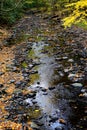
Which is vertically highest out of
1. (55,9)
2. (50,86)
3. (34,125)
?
(34,125)

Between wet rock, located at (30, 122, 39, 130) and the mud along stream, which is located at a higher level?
wet rock, located at (30, 122, 39, 130)

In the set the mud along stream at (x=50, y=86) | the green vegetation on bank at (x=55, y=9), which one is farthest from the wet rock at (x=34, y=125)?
the green vegetation on bank at (x=55, y=9)

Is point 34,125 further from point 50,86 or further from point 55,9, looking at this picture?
point 55,9

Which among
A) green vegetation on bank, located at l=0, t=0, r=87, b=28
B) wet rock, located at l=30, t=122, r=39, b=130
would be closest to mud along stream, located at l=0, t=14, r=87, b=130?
wet rock, located at l=30, t=122, r=39, b=130

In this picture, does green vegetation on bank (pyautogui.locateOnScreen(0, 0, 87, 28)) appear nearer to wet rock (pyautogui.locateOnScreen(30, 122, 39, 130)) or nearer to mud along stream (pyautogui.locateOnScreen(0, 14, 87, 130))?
mud along stream (pyautogui.locateOnScreen(0, 14, 87, 130))

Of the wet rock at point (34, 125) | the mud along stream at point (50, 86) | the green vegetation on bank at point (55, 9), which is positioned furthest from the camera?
the green vegetation on bank at point (55, 9)

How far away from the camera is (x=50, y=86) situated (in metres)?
9.57

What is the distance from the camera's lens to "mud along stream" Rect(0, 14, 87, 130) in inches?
289

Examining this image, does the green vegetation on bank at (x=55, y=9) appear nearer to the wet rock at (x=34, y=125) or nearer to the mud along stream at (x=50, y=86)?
the mud along stream at (x=50, y=86)

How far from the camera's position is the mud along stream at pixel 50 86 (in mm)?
7340

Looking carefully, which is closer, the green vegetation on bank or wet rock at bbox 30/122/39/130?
wet rock at bbox 30/122/39/130

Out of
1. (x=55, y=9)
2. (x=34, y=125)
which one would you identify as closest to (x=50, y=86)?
(x=34, y=125)

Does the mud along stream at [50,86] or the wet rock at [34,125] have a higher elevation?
the wet rock at [34,125]

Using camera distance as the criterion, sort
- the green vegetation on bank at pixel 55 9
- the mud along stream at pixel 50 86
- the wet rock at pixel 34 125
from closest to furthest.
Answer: the wet rock at pixel 34 125, the mud along stream at pixel 50 86, the green vegetation on bank at pixel 55 9
